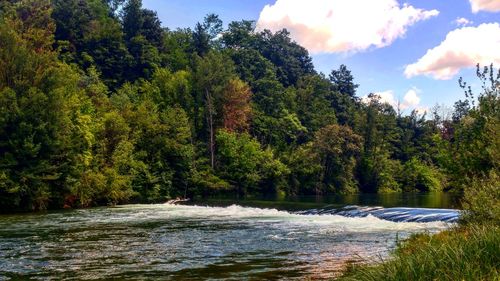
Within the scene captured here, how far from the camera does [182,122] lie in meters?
65.0

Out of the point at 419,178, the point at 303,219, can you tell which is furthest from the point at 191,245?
the point at 419,178

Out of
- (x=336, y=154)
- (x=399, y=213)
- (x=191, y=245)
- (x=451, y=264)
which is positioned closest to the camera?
(x=451, y=264)

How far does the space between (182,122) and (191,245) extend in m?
45.6

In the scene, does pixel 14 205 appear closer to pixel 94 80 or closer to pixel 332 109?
pixel 94 80

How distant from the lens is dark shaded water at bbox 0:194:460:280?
14891mm

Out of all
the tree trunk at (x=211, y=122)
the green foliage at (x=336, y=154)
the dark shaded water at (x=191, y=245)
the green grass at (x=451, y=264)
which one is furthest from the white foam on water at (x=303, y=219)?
the green foliage at (x=336, y=154)

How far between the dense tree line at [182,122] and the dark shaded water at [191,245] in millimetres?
5777

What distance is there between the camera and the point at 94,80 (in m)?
67.1

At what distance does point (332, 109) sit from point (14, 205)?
69.4 m

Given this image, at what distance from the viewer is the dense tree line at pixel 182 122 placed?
39531mm

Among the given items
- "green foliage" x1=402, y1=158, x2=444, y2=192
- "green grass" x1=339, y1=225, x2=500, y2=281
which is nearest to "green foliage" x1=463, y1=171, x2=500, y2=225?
"green grass" x1=339, y1=225, x2=500, y2=281

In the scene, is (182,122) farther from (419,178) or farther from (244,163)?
(419,178)

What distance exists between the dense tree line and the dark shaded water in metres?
5.78

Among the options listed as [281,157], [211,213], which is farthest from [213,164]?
[211,213]
